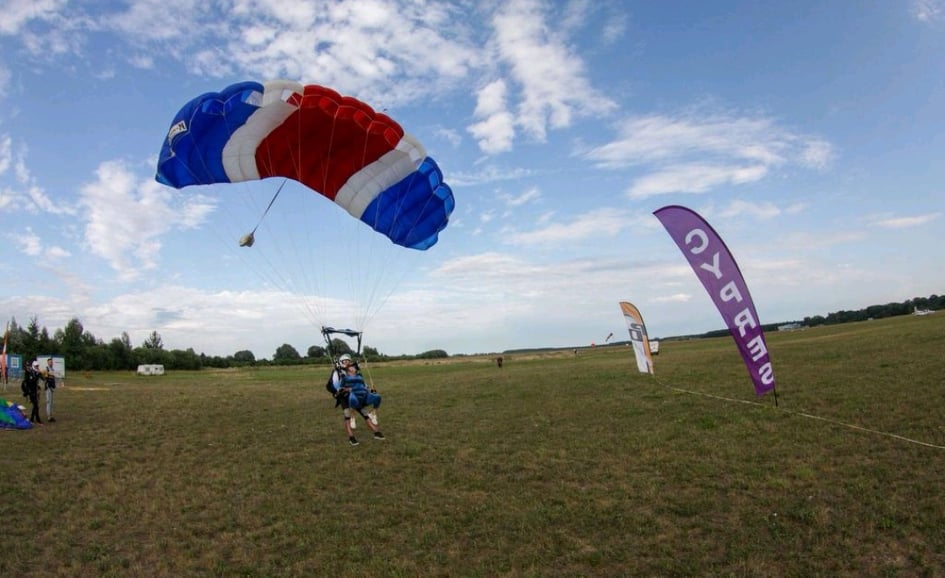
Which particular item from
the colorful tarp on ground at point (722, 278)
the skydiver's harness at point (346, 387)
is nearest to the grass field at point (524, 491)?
the skydiver's harness at point (346, 387)

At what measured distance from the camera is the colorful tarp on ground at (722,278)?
898 cm

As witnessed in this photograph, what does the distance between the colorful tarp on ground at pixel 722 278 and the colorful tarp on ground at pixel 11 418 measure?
19.3m

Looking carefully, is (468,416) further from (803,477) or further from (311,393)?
(311,393)

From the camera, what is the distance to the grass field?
24.4ft

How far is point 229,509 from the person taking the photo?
32.7ft

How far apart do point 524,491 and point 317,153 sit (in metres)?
9.51

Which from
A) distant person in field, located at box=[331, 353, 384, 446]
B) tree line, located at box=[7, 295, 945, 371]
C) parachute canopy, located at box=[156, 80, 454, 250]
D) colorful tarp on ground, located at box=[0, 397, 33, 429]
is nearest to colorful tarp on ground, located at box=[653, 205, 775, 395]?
parachute canopy, located at box=[156, 80, 454, 250]

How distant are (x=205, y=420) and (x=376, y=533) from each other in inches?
496

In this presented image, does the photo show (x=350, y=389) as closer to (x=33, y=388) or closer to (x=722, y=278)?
(x=722, y=278)

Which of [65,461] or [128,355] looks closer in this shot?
[65,461]

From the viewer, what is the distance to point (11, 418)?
17188 mm

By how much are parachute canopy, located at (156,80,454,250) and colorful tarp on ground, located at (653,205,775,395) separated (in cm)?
713

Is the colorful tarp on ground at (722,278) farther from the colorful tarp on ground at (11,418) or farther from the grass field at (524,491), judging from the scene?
the colorful tarp on ground at (11,418)

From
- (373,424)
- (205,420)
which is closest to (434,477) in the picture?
(373,424)
